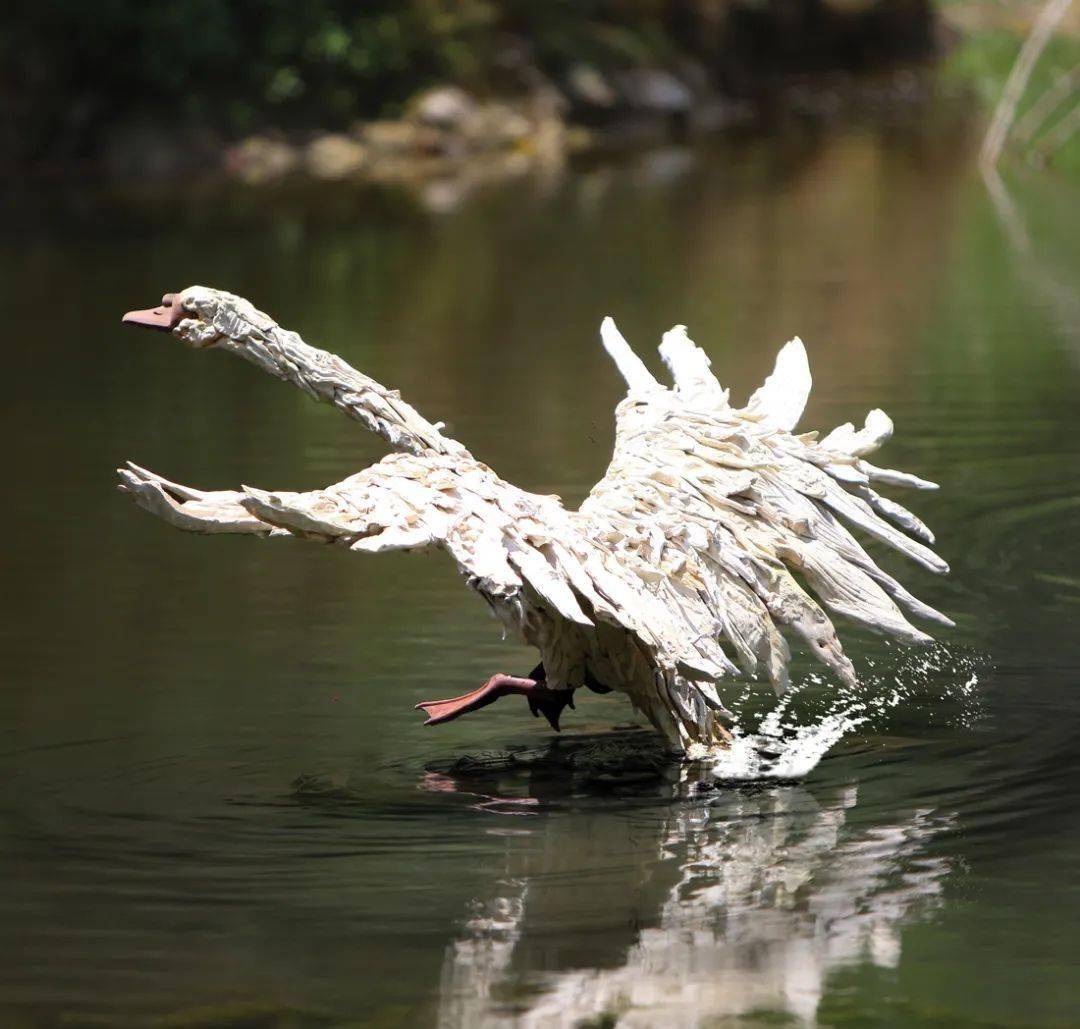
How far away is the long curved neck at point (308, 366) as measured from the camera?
679 cm

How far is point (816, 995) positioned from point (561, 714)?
2.43m

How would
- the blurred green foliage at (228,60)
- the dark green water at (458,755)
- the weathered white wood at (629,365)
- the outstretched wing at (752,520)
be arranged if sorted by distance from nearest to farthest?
the dark green water at (458,755)
the outstretched wing at (752,520)
the weathered white wood at (629,365)
the blurred green foliage at (228,60)

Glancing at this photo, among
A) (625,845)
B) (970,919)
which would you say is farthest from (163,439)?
(970,919)

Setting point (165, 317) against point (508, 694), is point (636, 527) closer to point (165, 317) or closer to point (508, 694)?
point (508, 694)

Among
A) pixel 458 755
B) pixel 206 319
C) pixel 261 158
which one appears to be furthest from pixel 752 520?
pixel 261 158

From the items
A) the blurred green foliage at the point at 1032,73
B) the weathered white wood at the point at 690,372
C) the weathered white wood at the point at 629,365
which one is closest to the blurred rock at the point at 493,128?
the blurred green foliage at the point at 1032,73

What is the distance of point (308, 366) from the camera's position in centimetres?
684

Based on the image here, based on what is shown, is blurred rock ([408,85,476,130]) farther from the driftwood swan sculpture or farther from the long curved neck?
the long curved neck

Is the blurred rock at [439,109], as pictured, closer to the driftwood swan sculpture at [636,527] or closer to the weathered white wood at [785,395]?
the weathered white wood at [785,395]

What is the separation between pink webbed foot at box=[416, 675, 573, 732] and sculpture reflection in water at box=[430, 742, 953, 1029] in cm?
24

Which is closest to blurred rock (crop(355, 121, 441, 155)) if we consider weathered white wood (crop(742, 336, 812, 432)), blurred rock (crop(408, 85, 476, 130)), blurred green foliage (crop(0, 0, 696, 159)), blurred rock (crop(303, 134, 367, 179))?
blurred rock (crop(408, 85, 476, 130))

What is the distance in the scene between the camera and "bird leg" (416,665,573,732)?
6867mm

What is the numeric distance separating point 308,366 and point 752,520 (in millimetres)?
1474

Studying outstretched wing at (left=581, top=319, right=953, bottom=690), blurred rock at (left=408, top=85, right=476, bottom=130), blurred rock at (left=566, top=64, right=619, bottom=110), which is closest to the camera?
outstretched wing at (left=581, top=319, right=953, bottom=690)
